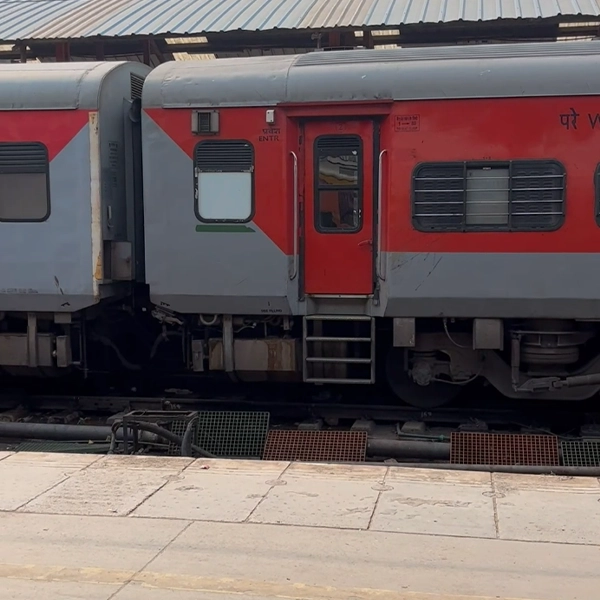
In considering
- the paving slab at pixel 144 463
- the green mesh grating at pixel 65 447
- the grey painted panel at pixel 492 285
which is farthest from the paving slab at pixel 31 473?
the grey painted panel at pixel 492 285

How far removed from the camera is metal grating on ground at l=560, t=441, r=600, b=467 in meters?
6.89

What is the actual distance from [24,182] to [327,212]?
3.09 metres

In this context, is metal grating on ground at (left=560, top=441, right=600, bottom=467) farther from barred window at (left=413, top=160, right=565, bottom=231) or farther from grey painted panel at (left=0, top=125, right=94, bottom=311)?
grey painted panel at (left=0, top=125, right=94, bottom=311)

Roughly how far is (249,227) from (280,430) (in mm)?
1973

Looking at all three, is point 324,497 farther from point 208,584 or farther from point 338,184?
point 338,184

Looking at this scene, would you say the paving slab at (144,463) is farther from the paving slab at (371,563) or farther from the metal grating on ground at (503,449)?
the metal grating on ground at (503,449)

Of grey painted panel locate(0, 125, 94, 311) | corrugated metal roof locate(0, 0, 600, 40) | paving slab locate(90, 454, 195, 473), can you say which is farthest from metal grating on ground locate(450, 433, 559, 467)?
corrugated metal roof locate(0, 0, 600, 40)

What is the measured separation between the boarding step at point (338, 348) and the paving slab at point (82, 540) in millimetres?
2996

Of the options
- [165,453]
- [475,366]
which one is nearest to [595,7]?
[475,366]

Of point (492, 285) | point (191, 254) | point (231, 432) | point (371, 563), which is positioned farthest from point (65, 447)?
point (492, 285)

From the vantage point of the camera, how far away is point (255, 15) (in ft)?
41.7

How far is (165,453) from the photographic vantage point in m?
7.39

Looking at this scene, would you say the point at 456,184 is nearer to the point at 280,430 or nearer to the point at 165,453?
the point at 280,430

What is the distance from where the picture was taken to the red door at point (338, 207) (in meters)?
7.69
